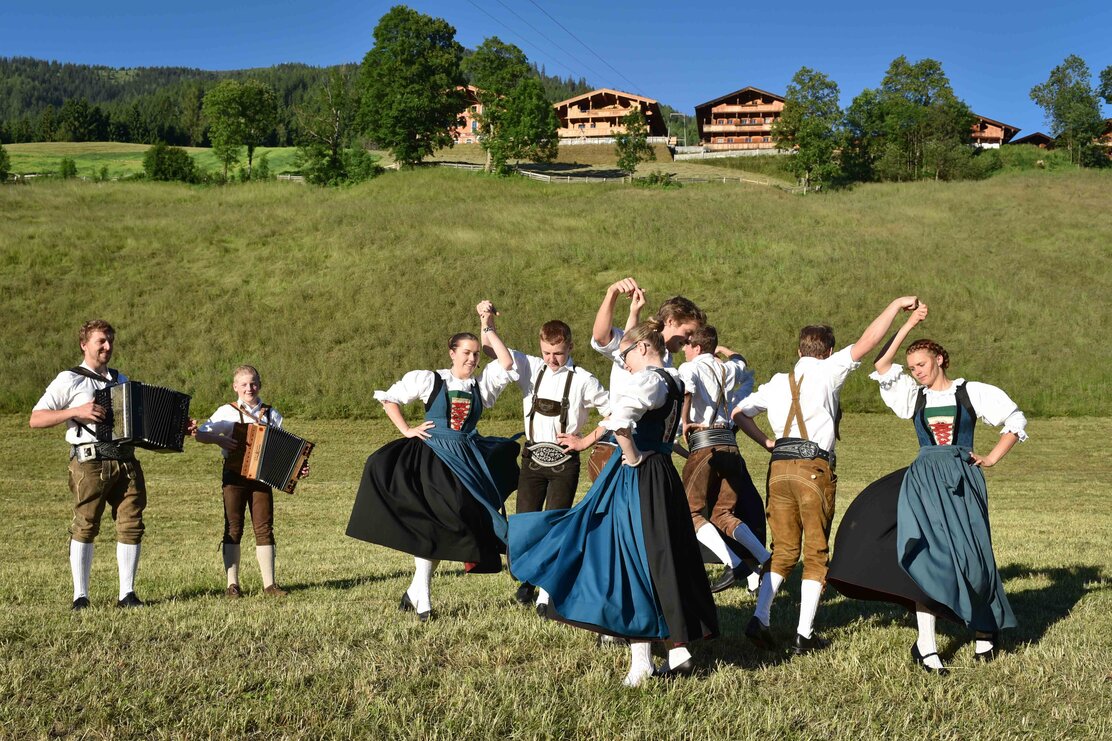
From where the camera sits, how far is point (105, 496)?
25.6 feet

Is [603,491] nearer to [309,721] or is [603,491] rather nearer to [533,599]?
[309,721]

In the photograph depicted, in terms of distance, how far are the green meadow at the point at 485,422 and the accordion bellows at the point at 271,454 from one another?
41.9 inches

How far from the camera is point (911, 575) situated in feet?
19.9

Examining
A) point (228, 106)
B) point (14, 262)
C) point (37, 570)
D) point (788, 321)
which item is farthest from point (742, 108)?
point (37, 570)

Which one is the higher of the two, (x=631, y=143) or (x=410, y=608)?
(x=631, y=143)

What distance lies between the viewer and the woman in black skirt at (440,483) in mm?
7375

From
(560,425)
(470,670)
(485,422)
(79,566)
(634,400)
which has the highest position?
(634,400)

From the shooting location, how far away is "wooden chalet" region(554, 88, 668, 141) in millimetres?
106438

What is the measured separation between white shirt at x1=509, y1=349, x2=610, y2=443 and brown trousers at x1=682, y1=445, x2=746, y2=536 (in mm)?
1063

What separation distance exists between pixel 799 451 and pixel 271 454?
4614mm

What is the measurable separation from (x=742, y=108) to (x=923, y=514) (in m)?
108

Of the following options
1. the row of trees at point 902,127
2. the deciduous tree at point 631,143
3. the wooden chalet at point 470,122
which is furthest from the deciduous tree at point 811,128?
the wooden chalet at point 470,122

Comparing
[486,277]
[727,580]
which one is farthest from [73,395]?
[486,277]

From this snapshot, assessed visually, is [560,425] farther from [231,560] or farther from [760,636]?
[231,560]
